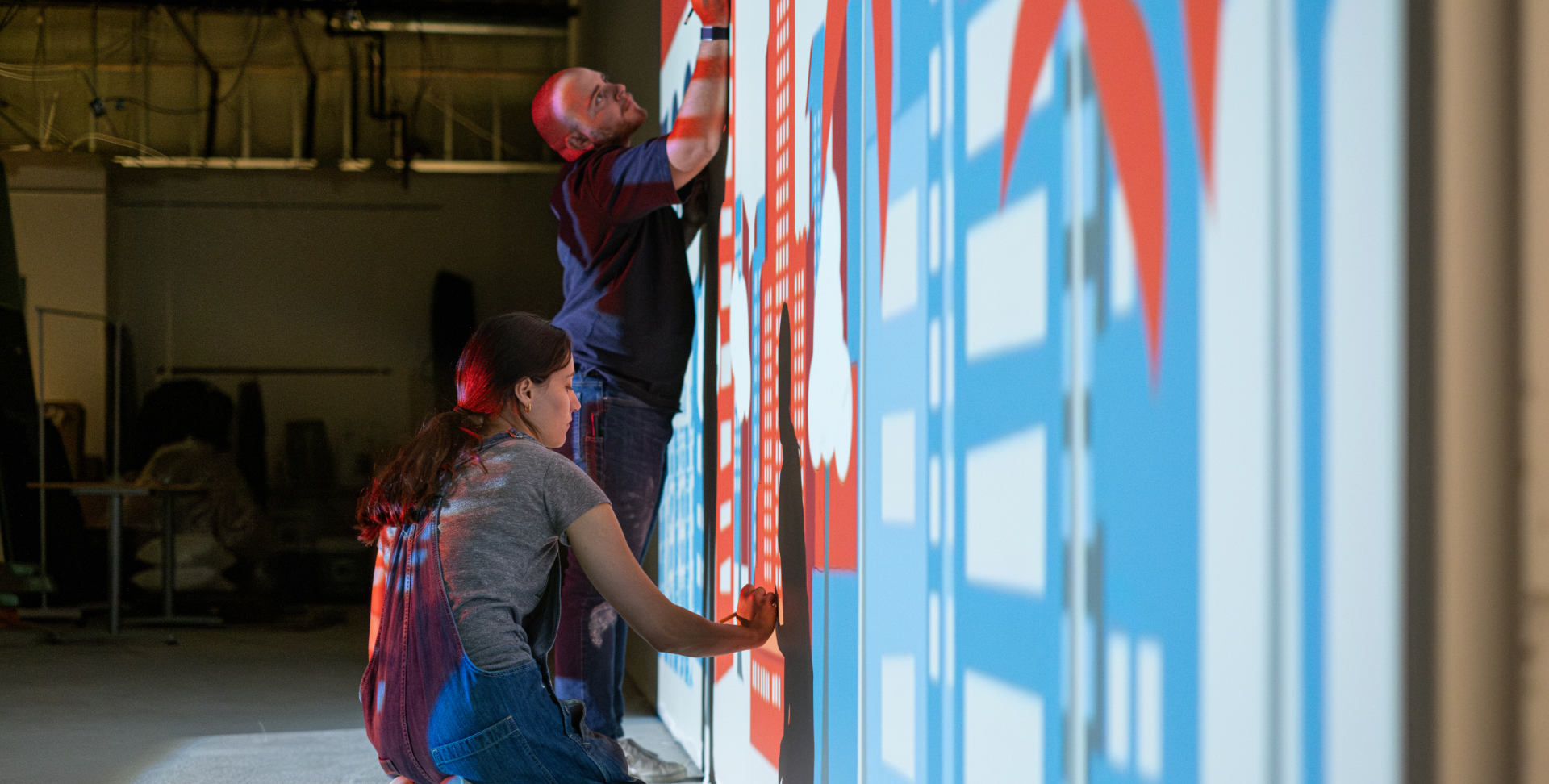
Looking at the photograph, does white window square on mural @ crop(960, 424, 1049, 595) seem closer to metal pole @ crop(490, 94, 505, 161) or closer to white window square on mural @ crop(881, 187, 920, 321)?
white window square on mural @ crop(881, 187, 920, 321)

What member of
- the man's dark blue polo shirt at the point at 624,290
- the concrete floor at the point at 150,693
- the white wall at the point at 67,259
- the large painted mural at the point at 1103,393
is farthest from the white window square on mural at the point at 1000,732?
the white wall at the point at 67,259

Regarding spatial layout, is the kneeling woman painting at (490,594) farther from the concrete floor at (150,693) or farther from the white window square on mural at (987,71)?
the concrete floor at (150,693)

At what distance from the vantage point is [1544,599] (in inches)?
16.7

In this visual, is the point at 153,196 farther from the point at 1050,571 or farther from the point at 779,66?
the point at 1050,571

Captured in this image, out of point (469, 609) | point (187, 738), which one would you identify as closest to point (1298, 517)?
point (469, 609)

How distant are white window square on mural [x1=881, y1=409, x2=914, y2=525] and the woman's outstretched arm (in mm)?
411

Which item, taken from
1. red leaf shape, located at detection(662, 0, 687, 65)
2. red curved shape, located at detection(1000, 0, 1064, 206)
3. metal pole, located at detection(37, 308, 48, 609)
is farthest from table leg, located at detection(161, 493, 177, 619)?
red curved shape, located at detection(1000, 0, 1064, 206)

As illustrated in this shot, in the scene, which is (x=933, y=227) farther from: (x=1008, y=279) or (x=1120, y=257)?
(x=1120, y=257)

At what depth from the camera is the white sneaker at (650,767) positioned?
2.44 meters

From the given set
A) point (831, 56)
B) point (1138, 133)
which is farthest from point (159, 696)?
point (1138, 133)

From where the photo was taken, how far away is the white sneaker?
2.44 m

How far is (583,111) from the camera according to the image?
2400 mm

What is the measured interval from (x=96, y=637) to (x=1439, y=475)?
255 inches

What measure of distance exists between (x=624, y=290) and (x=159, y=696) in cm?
274
